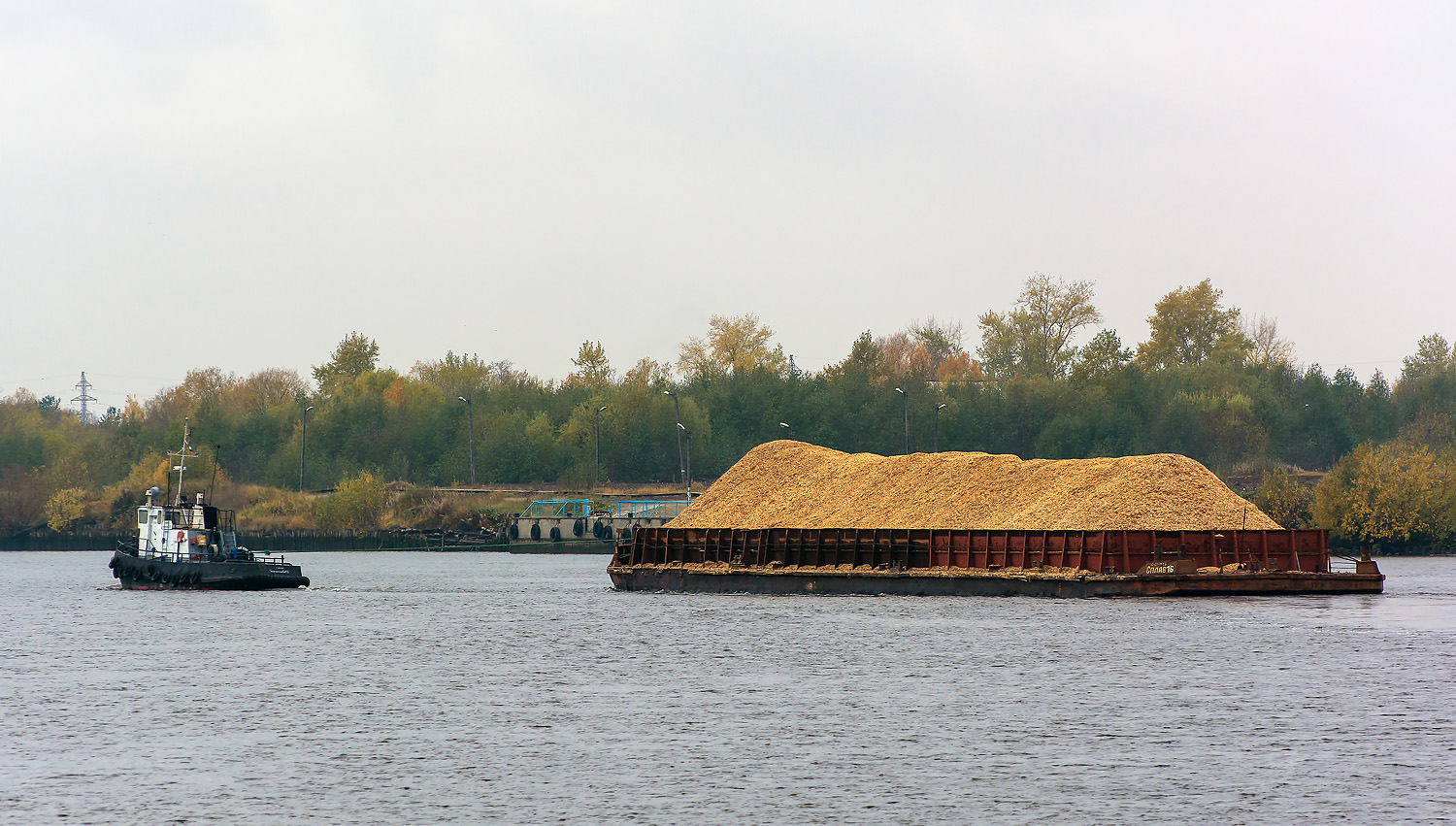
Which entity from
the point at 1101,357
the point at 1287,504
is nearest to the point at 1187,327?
the point at 1101,357

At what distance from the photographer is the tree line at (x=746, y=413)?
127m

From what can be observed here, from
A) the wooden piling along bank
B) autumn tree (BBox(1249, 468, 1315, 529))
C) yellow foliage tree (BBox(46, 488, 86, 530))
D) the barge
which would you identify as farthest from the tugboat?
yellow foliage tree (BBox(46, 488, 86, 530))

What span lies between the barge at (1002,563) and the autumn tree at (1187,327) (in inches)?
3899

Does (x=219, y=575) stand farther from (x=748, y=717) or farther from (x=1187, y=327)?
(x=1187, y=327)

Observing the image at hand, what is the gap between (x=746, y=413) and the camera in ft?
450

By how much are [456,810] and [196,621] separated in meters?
35.2

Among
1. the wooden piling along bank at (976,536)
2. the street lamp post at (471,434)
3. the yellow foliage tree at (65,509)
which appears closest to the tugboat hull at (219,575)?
the wooden piling along bank at (976,536)

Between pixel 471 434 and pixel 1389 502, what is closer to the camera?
pixel 1389 502

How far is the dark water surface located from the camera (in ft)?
65.7

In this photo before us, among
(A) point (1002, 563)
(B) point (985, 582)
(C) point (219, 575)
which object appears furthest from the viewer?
(C) point (219, 575)

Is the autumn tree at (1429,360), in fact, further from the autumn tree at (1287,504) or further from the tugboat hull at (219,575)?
the tugboat hull at (219,575)

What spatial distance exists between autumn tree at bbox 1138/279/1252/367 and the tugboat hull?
340 ft

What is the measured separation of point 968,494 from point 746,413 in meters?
81.9

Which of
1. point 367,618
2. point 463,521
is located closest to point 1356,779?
point 367,618
